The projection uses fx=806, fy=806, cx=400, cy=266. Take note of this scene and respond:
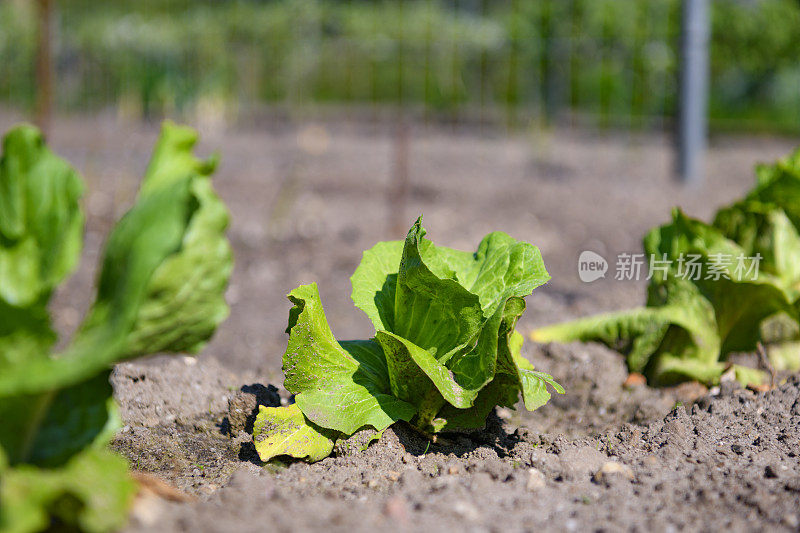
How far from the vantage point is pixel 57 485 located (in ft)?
4.20

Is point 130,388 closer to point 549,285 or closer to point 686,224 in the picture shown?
point 686,224

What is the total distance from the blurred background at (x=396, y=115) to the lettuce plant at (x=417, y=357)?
5.08 feet

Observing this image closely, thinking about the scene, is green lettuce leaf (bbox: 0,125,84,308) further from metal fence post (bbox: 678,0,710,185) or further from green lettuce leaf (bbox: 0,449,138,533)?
metal fence post (bbox: 678,0,710,185)

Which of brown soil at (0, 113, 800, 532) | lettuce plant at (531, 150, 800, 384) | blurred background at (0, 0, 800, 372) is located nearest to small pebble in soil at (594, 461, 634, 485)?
brown soil at (0, 113, 800, 532)

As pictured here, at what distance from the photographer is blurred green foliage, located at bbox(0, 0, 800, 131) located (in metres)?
12.4

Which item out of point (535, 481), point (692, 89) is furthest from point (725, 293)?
point (692, 89)

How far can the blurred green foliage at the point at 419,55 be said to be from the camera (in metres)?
12.4

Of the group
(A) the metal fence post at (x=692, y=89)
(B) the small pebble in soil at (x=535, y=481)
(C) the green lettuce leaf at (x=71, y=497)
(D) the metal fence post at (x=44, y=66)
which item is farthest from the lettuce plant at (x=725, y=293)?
(A) the metal fence post at (x=692, y=89)

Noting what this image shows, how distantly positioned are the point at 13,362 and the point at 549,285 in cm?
338

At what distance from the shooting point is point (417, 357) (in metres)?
1.85

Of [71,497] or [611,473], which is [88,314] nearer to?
[71,497]

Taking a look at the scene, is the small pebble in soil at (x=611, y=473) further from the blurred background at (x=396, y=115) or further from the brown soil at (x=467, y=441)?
the blurred background at (x=396, y=115)

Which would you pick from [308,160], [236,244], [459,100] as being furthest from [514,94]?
[236,244]

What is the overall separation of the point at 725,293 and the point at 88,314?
1.94 meters
